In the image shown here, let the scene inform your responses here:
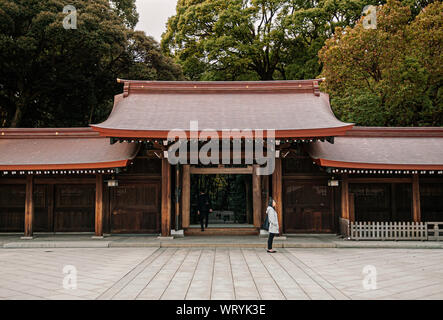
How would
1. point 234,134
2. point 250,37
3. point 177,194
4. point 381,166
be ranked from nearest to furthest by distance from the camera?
1. point 234,134
2. point 381,166
3. point 177,194
4. point 250,37

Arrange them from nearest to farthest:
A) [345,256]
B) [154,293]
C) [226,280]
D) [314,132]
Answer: [154,293], [226,280], [345,256], [314,132]

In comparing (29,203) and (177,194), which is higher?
(177,194)

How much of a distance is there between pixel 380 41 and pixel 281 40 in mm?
11651

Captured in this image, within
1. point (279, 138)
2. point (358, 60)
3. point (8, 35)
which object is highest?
point (8, 35)

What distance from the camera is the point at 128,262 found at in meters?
9.89

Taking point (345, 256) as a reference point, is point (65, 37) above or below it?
above

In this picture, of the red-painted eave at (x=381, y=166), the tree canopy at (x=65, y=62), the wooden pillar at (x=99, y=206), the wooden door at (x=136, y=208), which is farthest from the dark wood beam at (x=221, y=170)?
the tree canopy at (x=65, y=62)

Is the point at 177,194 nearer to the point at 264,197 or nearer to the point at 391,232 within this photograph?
the point at 264,197

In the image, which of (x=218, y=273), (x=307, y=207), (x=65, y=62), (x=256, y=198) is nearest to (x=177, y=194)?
(x=256, y=198)

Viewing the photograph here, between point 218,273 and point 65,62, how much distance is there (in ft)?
70.8

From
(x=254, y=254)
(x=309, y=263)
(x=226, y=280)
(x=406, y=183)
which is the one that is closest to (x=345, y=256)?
(x=309, y=263)

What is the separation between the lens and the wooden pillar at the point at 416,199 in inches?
552

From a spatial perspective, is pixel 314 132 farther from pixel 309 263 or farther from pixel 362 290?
pixel 362 290

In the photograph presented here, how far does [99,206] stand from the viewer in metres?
14.0
